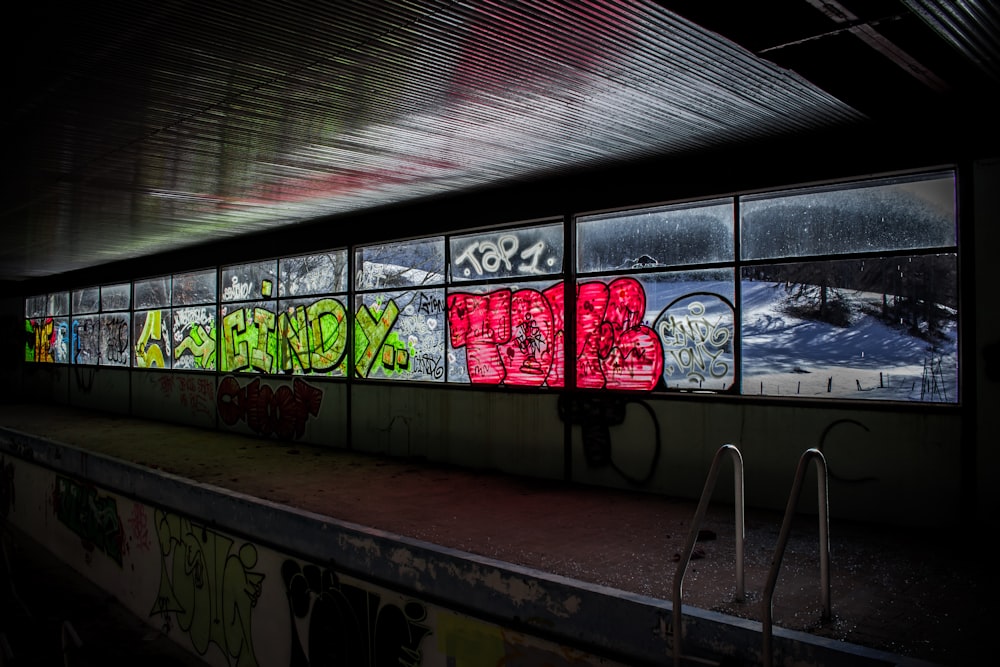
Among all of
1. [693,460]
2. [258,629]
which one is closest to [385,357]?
[258,629]

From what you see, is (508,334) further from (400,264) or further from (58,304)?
(58,304)

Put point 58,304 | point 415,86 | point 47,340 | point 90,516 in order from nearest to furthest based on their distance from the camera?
point 415,86 → point 90,516 → point 58,304 → point 47,340

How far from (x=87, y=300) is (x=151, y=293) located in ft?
14.9

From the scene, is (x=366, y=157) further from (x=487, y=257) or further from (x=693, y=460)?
(x=693, y=460)

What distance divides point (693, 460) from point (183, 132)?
6.63 metres

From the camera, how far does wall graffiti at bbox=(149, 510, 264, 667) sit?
793cm

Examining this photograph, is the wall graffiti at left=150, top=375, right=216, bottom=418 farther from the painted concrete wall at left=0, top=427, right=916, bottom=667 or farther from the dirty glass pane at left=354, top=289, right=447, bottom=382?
the dirty glass pane at left=354, top=289, right=447, bottom=382

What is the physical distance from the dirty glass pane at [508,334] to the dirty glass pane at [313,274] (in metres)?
2.87

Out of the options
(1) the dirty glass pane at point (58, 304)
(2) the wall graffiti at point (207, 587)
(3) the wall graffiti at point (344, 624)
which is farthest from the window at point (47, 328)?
(3) the wall graffiti at point (344, 624)

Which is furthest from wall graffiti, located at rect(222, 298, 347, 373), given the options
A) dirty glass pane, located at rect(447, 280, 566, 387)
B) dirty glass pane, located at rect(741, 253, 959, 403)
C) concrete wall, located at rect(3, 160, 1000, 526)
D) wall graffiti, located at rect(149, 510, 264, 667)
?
dirty glass pane, located at rect(741, 253, 959, 403)

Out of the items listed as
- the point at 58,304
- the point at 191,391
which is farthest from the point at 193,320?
the point at 58,304

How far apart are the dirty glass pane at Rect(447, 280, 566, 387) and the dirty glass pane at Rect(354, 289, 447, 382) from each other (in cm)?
31

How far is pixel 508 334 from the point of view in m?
9.77

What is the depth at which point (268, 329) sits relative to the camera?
45.6 feet
